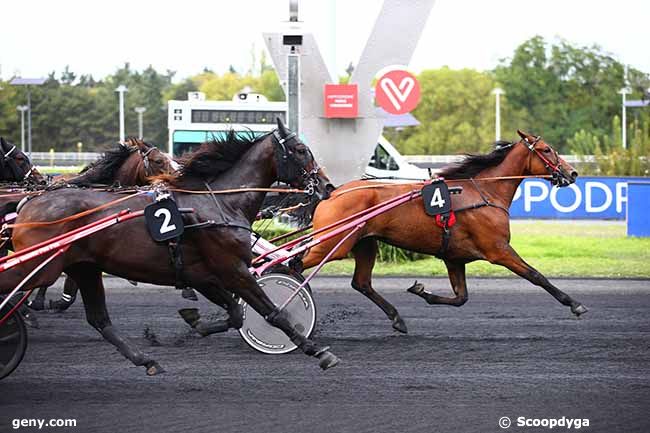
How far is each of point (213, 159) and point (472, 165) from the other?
2.97 meters

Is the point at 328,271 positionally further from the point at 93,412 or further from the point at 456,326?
the point at 93,412

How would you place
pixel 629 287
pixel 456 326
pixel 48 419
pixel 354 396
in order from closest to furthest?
1. pixel 48 419
2. pixel 354 396
3. pixel 456 326
4. pixel 629 287

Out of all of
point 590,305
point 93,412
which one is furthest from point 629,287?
point 93,412

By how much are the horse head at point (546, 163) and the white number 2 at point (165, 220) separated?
3836 millimetres

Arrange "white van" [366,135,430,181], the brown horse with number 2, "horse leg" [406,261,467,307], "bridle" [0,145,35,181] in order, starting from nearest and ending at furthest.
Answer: the brown horse with number 2, "horse leg" [406,261,467,307], "bridle" [0,145,35,181], "white van" [366,135,430,181]

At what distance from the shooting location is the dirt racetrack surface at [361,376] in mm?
5613

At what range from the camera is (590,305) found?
10297 millimetres

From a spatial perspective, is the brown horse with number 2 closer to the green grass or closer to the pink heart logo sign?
the green grass

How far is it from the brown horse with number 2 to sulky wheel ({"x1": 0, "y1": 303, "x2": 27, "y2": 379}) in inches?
111

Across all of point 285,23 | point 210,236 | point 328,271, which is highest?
point 285,23

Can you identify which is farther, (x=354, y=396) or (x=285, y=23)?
(x=285, y=23)

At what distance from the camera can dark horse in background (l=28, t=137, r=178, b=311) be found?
840cm

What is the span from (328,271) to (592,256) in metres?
4.42

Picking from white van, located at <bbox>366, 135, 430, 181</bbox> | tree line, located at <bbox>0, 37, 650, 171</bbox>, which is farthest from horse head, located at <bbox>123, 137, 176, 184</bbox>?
tree line, located at <bbox>0, 37, 650, 171</bbox>
